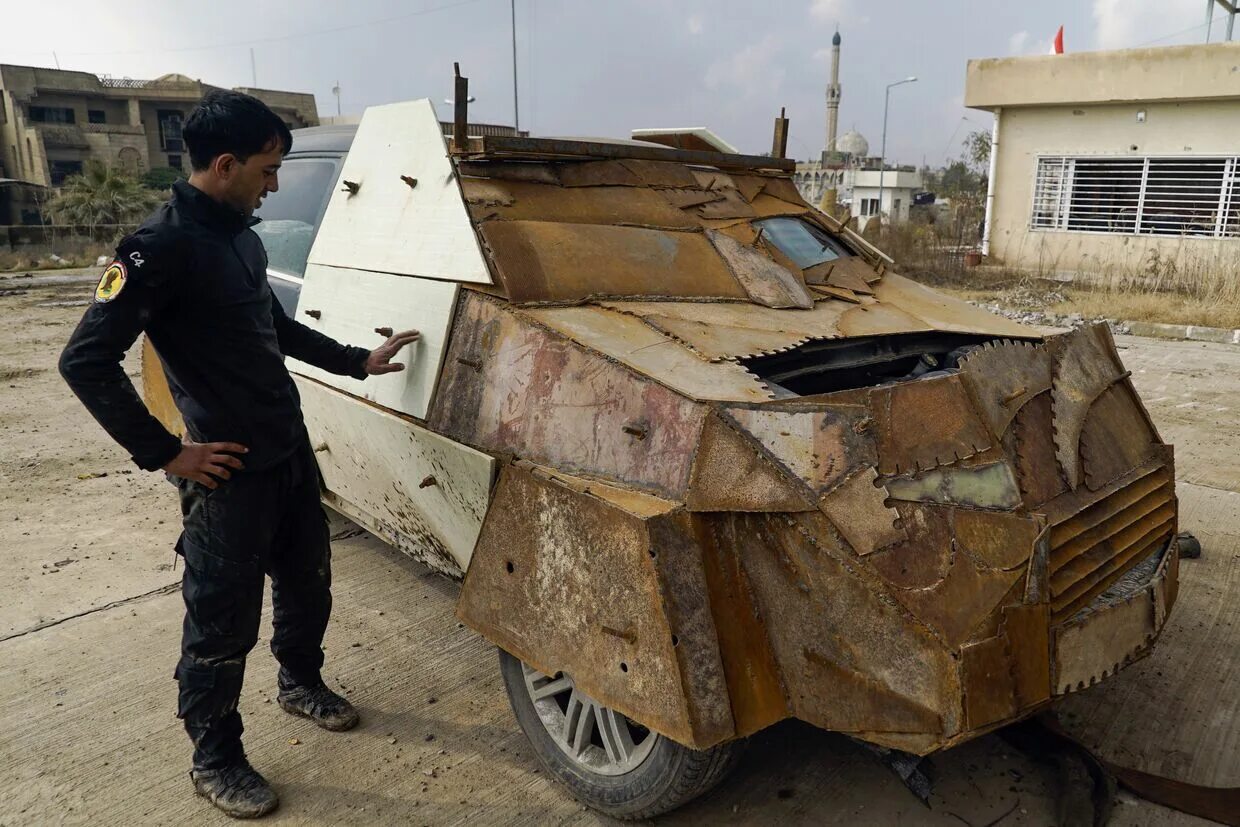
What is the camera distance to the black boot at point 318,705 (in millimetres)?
2857

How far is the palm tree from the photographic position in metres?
26.0

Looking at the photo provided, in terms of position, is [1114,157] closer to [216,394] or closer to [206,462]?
[216,394]

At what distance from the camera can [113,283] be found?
7.00ft

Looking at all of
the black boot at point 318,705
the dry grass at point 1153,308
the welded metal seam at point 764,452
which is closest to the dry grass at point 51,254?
the dry grass at point 1153,308

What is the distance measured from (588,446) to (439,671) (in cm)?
140

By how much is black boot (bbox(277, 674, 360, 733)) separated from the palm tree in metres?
26.4

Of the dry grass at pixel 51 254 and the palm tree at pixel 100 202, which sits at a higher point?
the palm tree at pixel 100 202

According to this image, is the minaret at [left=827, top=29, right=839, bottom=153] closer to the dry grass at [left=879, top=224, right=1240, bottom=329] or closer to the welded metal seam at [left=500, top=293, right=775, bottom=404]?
the dry grass at [left=879, top=224, right=1240, bottom=329]

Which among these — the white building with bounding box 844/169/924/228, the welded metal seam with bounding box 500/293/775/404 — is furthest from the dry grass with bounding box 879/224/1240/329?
the white building with bounding box 844/169/924/228

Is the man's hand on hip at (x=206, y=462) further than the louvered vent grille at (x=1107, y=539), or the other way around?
Result: the man's hand on hip at (x=206, y=462)

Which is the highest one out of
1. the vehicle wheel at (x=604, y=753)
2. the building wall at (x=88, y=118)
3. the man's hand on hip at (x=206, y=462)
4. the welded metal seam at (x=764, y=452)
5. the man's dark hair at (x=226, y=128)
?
the building wall at (x=88, y=118)

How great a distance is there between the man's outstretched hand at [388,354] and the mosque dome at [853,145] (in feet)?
227

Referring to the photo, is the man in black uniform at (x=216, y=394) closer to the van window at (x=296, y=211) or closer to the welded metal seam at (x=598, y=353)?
the welded metal seam at (x=598, y=353)

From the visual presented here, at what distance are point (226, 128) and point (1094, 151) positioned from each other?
17.8 m
